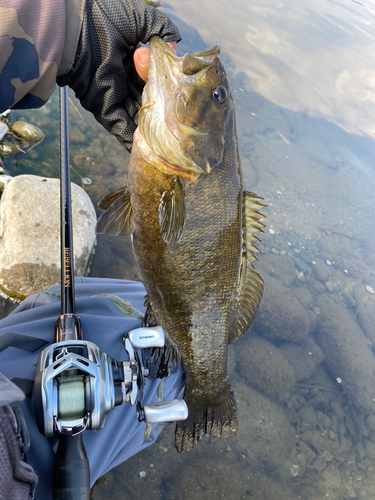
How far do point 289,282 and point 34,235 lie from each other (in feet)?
10.4

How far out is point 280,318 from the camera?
12.8ft

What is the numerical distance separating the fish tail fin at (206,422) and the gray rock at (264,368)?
61.2 inches

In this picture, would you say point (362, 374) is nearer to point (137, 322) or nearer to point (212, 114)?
point (137, 322)

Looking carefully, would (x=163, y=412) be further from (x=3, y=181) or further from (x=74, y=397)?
(x=3, y=181)

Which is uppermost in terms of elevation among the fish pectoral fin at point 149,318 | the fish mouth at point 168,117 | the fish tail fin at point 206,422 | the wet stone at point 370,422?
the fish mouth at point 168,117

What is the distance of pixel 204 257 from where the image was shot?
163 cm

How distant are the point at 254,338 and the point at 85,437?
106 inches

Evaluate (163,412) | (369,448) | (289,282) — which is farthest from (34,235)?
(369,448)

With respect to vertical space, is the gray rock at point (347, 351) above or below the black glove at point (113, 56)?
below

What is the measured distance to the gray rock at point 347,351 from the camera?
3.76 m

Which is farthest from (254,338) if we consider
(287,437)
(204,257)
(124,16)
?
(124,16)

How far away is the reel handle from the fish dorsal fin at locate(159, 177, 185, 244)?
861 millimetres

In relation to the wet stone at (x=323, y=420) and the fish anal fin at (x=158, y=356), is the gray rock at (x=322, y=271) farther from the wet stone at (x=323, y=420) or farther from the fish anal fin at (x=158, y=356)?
the fish anal fin at (x=158, y=356)

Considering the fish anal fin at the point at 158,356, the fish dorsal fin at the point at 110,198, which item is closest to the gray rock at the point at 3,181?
the fish dorsal fin at the point at 110,198
